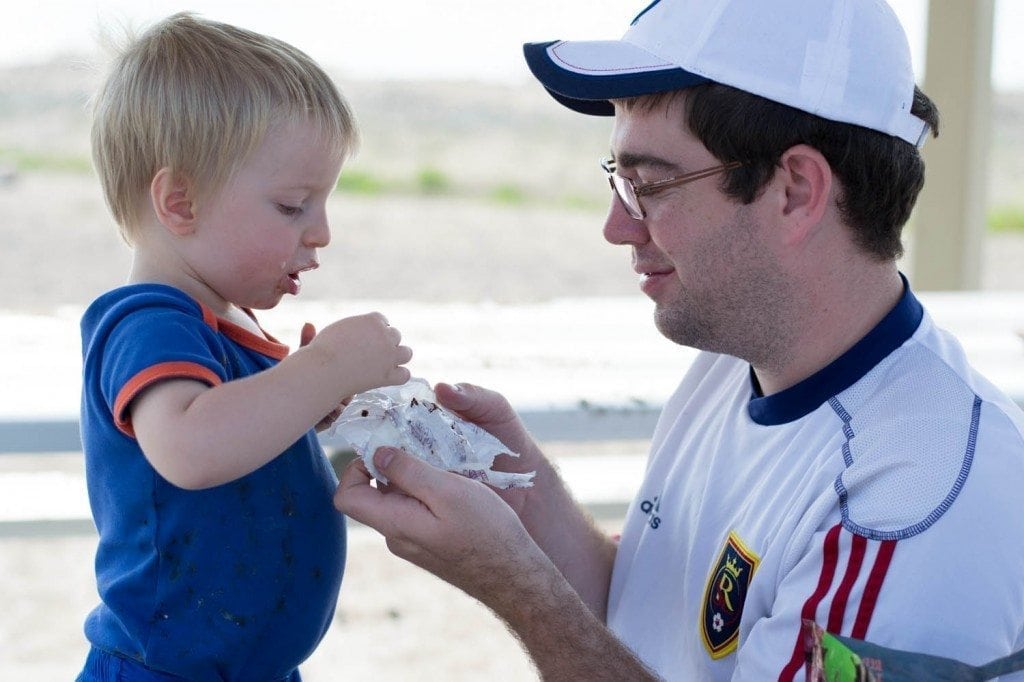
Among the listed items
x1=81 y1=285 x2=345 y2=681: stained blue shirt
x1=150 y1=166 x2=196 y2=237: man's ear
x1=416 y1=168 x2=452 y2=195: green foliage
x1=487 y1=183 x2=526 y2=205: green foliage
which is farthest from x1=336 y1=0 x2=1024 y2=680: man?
x1=487 y1=183 x2=526 y2=205: green foliage

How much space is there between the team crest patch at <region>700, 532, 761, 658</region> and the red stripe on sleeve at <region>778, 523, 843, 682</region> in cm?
18

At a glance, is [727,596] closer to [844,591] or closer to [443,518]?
[844,591]

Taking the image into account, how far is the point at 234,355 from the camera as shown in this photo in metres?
1.67

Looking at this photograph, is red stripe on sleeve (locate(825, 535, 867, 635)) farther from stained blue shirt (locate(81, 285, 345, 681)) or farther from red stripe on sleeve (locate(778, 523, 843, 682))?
stained blue shirt (locate(81, 285, 345, 681))

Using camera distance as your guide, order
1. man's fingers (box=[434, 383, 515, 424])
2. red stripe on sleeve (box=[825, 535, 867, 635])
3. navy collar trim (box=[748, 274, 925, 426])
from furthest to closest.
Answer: man's fingers (box=[434, 383, 515, 424]), navy collar trim (box=[748, 274, 925, 426]), red stripe on sleeve (box=[825, 535, 867, 635])

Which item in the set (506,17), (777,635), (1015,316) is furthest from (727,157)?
(506,17)

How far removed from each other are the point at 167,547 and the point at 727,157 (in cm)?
106

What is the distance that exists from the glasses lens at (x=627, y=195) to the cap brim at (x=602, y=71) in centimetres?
15

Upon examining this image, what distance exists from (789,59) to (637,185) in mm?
320

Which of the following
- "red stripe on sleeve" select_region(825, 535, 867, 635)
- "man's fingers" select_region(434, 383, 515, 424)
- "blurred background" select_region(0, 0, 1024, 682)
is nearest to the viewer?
"red stripe on sleeve" select_region(825, 535, 867, 635)

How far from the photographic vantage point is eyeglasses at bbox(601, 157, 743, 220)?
191 cm

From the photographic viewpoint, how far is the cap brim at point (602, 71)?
1856mm

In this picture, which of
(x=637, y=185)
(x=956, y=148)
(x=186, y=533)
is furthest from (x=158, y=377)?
(x=956, y=148)

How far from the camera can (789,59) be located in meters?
1.82
